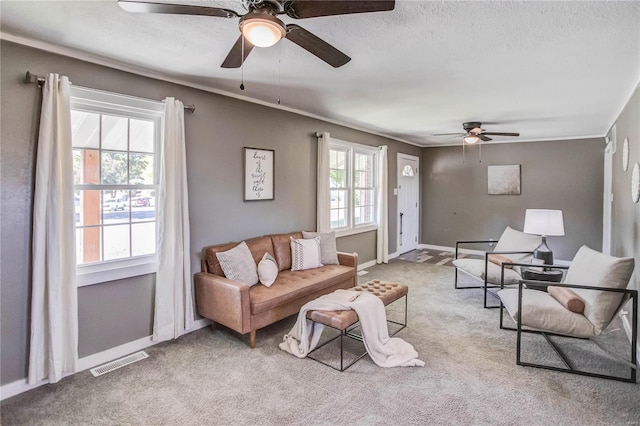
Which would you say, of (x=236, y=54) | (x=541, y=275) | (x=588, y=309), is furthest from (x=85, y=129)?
(x=541, y=275)

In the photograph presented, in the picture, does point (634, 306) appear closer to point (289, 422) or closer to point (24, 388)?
point (289, 422)

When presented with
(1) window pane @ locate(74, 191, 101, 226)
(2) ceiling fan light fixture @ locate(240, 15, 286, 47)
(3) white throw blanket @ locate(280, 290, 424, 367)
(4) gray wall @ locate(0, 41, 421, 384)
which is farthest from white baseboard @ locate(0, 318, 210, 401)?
(2) ceiling fan light fixture @ locate(240, 15, 286, 47)

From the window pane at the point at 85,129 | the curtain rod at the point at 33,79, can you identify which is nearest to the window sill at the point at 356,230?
the window pane at the point at 85,129

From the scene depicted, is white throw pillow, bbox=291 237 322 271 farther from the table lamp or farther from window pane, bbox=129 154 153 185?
the table lamp

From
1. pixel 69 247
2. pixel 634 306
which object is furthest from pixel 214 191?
pixel 634 306

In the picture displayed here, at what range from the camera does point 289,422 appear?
6.95 feet

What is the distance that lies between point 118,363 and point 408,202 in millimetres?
6161

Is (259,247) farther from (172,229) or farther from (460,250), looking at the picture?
(460,250)

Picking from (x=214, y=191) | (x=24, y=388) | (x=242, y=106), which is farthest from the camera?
(x=242, y=106)

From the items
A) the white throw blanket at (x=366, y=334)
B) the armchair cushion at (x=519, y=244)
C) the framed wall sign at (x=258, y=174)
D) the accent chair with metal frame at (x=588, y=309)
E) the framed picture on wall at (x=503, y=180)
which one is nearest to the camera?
the accent chair with metal frame at (x=588, y=309)

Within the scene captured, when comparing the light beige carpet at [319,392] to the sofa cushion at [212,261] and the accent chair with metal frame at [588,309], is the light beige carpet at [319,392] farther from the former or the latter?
the sofa cushion at [212,261]

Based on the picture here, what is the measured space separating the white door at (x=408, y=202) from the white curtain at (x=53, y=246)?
580 centimetres

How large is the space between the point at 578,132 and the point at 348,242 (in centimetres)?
444

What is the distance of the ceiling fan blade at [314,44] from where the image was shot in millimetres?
1796
